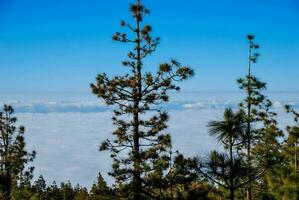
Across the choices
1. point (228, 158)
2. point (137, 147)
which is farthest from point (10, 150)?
point (228, 158)

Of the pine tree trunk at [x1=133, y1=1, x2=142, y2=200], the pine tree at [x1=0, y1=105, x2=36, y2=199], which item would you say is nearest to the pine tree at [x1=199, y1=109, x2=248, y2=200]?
the pine tree trunk at [x1=133, y1=1, x2=142, y2=200]

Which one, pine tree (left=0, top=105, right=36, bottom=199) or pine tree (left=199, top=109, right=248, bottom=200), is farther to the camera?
pine tree (left=0, top=105, right=36, bottom=199)

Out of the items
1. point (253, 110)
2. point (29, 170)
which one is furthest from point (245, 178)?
point (29, 170)

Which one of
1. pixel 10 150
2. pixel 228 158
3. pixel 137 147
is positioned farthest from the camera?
pixel 10 150

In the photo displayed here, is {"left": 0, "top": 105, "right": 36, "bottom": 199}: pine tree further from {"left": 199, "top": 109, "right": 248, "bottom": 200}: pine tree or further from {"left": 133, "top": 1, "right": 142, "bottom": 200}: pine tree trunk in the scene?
{"left": 199, "top": 109, "right": 248, "bottom": 200}: pine tree

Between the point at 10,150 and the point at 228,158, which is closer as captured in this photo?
the point at 228,158

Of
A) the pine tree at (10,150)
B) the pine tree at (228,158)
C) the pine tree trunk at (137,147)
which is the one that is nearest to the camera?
the pine tree at (228,158)

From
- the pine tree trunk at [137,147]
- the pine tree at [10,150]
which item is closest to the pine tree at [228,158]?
the pine tree trunk at [137,147]

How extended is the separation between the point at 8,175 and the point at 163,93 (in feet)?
73.9

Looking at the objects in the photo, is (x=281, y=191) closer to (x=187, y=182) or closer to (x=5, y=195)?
(x=187, y=182)

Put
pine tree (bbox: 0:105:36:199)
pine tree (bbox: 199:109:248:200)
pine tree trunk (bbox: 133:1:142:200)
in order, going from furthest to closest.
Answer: pine tree (bbox: 0:105:36:199) → pine tree trunk (bbox: 133:1:142:200) → pine tree (bbox: 199:109:248:200)

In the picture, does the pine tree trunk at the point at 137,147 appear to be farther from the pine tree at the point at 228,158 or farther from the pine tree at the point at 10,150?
the pine tree at the point at 10,150

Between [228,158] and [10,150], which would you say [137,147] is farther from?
[10,150]

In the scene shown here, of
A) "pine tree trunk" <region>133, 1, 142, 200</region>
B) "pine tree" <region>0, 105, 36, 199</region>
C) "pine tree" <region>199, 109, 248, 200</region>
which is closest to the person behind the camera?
"pine tree" <region>199, 109, 248, 200</region>
